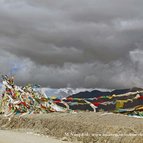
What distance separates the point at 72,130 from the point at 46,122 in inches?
192

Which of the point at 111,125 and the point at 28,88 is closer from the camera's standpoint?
the point at 111,125

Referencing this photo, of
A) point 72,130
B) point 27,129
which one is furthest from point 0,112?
point 72,130

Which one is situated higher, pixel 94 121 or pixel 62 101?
pixel 62 101

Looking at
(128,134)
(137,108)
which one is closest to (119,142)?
(128,134)

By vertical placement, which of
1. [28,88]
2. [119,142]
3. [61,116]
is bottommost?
[119,142]

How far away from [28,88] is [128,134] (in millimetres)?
21021

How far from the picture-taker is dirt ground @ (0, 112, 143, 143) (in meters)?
22.9

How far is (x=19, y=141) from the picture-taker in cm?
2516

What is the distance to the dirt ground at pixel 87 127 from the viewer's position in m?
22.9

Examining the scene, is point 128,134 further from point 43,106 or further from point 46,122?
point 43,106

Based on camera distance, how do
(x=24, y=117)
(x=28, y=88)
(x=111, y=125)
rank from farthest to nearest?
(x=28, y=88)
(x=24, y=117)
(x=111, y=125)

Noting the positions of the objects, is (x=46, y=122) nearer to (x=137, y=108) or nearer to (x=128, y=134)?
(x=137, y=108)

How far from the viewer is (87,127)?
2608cm

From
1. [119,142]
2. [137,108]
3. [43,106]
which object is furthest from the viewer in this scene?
[43,106]
